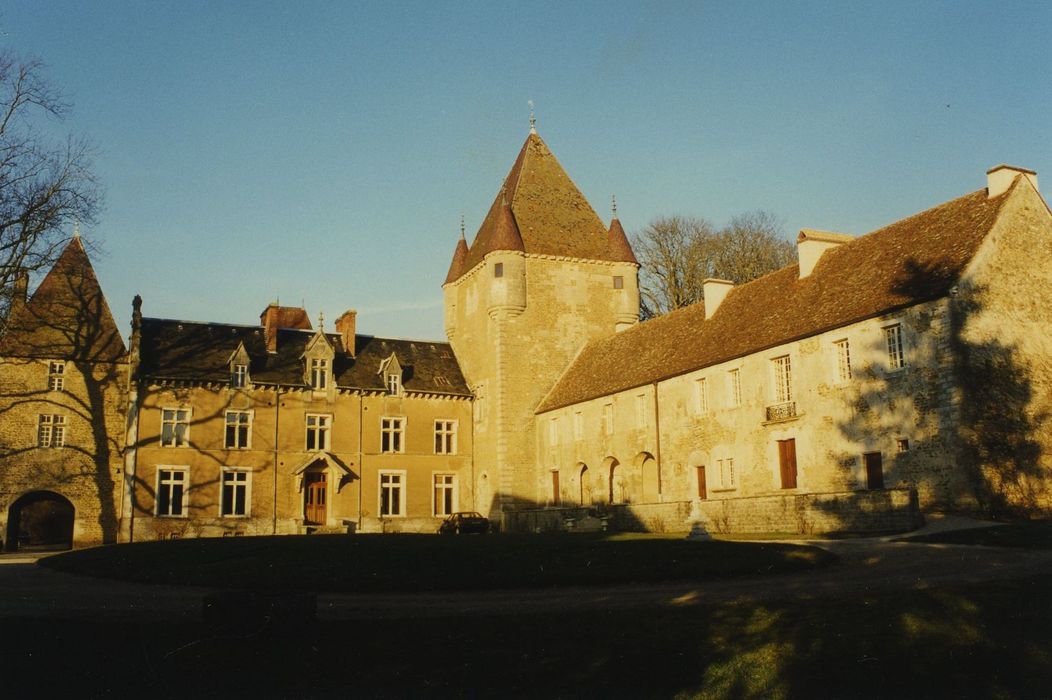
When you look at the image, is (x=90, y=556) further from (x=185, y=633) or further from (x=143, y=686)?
(x=143, y=686)

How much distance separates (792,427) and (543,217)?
21733 mm

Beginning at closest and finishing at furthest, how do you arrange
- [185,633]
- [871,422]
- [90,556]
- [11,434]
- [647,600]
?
[185,633]
[647,600]
[90,556]
[871,422]
[11,434]

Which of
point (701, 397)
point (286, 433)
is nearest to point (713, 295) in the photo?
point (701, 397)

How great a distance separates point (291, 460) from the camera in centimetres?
4266

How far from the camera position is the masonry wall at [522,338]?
45062mm

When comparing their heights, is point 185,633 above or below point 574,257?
below

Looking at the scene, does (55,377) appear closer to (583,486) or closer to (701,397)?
(583,486)

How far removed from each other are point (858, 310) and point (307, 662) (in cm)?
2274

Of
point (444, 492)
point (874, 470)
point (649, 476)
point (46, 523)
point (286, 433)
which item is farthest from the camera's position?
point (46, 523)

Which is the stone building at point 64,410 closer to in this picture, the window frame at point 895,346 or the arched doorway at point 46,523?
the arched doorway at point 46,523

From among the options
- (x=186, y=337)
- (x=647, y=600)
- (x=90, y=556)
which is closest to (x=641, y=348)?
(x=186, y=337)

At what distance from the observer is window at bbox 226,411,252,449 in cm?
4175

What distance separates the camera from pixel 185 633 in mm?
11406

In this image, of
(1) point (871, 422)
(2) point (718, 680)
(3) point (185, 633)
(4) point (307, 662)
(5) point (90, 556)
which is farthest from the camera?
(1) point (871, 422)
